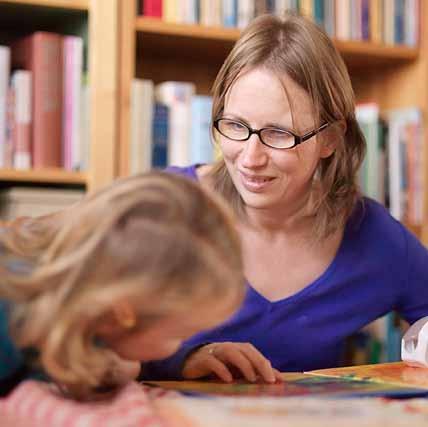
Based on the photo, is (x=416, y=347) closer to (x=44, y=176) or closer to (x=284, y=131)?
(x=284, y=131)

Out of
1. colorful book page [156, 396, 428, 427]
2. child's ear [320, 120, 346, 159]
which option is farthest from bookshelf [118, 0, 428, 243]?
colorful book page [156, 396, 428, 427]

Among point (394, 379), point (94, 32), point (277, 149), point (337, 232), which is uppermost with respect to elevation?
point (94, 32)

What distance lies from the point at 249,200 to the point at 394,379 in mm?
473

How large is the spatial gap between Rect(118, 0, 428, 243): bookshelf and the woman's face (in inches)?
27.0

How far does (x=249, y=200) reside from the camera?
4.82 feet

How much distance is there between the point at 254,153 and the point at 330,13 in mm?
1077

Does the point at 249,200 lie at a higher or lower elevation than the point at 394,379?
higher

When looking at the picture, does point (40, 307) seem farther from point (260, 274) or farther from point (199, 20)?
point (199, 20)

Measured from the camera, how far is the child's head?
2.27 ft

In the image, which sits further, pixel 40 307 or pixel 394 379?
pixel 394 379

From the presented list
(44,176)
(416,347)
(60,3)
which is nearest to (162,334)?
(416,347)

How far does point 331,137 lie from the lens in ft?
5.01

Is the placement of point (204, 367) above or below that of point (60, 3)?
below

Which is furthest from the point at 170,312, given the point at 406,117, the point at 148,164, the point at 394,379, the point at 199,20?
the point at 406,117
